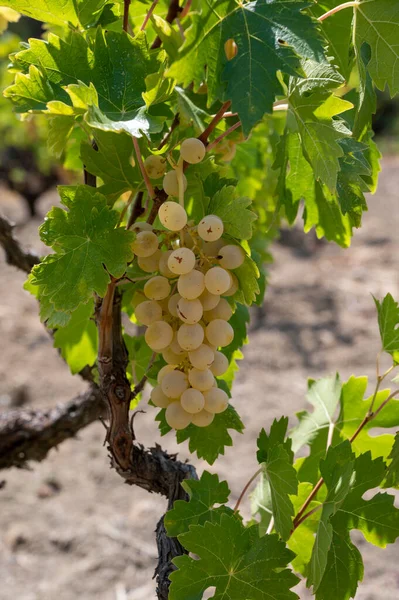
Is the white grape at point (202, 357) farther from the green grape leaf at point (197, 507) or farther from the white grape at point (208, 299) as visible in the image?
the green grape leaf at point (197, 507)

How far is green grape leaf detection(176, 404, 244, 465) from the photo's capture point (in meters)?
0.83

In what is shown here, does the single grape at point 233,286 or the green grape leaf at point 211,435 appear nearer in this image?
the single grape at point 233,286

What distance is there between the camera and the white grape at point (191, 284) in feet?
2.23

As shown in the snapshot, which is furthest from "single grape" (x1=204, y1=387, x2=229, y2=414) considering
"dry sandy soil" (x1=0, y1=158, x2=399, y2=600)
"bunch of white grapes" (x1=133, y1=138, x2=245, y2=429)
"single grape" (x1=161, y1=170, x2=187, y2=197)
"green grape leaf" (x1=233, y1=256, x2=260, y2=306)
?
"dry sandy soil" (x1=0, y1=158, x2=399, y2=600)

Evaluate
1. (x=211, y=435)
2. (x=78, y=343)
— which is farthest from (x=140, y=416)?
(x=211, y=435)

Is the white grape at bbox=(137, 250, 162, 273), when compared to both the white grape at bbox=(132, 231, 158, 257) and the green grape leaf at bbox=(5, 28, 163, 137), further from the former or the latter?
the green grape leaf at bbox=(5, 28, 163, 137)

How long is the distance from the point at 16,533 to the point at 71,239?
2.02 meters

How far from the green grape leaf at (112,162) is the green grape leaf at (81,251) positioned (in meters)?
0.07

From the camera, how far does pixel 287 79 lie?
29.5 inches

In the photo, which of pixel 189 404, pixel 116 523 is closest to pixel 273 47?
pixel 189 404

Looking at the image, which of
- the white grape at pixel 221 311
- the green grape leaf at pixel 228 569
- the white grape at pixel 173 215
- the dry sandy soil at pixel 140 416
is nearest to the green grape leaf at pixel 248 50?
the white grape at pixel 173 215

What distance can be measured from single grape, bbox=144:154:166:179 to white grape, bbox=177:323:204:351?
0.16 m

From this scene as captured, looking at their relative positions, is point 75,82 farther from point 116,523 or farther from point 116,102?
point 116,523

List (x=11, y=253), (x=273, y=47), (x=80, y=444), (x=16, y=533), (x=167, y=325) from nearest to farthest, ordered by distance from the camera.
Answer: (x=273, y=47) < (x=167, y=325) < (x=11, y=253) < (x=16, y=533) < (x=80, y=444)
